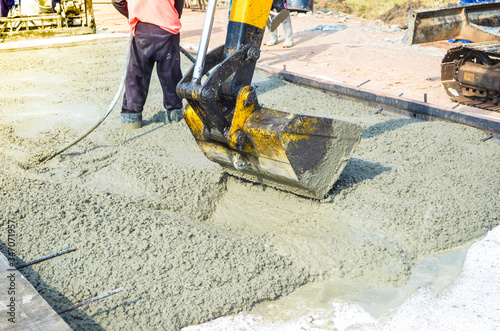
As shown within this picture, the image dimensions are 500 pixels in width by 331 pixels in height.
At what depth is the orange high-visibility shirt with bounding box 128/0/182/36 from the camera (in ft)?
14.0

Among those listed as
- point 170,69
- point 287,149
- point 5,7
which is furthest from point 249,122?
point 5,7

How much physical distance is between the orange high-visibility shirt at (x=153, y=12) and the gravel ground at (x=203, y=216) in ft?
3.15

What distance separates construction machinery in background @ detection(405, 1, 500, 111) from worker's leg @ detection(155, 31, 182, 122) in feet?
10.5

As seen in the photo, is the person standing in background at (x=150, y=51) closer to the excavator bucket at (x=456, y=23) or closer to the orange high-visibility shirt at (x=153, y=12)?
the orange high-visibility shirt at (x=153, y=12)

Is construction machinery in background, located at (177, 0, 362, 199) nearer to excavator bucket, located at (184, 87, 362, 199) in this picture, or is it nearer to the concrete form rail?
excavator bucket, located at (184, 87, 362, 199)

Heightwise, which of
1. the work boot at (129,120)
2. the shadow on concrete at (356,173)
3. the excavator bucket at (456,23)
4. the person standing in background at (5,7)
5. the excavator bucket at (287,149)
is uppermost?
the excavator bucket at (456,23)

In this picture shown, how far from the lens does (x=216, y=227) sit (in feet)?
10.4

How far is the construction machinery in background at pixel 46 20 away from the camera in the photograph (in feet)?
28.8

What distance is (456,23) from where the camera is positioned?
6.76 meters

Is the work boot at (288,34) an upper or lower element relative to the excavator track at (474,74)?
lower

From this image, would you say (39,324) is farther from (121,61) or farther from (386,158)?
(121,61)

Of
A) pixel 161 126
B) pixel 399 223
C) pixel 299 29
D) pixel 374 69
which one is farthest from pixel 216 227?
pixel 299 29

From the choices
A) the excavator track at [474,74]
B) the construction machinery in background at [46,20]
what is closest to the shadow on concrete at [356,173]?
the excavator track at [474,74]

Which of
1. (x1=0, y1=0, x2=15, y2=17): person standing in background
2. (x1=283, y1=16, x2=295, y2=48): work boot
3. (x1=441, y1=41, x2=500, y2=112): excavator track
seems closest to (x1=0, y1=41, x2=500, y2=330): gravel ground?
(x1=441, y1=41, x2=500, y2=112): excavator track
